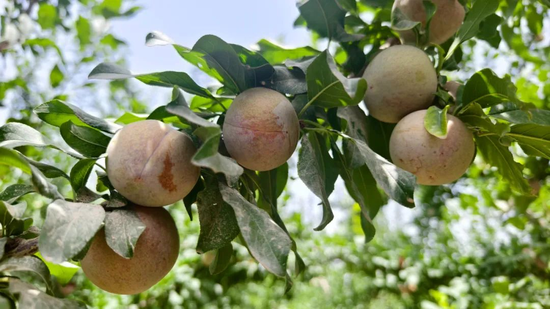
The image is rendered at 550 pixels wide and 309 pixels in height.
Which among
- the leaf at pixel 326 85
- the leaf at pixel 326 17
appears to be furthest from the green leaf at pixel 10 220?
the leaf at pixel 326 17

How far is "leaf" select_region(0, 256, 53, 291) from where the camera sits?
0.57m

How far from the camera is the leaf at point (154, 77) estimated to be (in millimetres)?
710

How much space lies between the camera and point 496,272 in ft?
6.97

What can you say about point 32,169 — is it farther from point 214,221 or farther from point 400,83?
point 400,83

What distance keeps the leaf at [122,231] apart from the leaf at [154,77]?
0.70 ft

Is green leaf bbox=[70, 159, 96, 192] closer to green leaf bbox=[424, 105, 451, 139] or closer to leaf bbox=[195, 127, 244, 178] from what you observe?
leaf bbox=[195, 127, 244, 178]

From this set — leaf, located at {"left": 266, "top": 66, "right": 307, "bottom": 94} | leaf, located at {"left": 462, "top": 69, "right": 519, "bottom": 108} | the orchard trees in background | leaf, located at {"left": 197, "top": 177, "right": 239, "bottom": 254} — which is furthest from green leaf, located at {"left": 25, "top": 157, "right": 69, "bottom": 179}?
leaf, located at {"left": 462, "top": 69, "right": 519, "bottom": 108}

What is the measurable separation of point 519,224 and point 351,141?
123 cm

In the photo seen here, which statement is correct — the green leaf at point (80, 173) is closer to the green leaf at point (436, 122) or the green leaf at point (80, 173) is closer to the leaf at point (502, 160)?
the green leaf at point (436, 122)

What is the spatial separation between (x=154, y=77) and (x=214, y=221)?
0.26m

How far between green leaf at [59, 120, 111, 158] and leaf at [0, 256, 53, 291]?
19 cm

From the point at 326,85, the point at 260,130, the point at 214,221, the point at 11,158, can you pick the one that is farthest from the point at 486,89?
the point at 11,158

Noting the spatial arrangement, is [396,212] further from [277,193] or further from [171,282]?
[277,193]

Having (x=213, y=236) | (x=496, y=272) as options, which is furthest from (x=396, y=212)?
(x=213, y=236)
